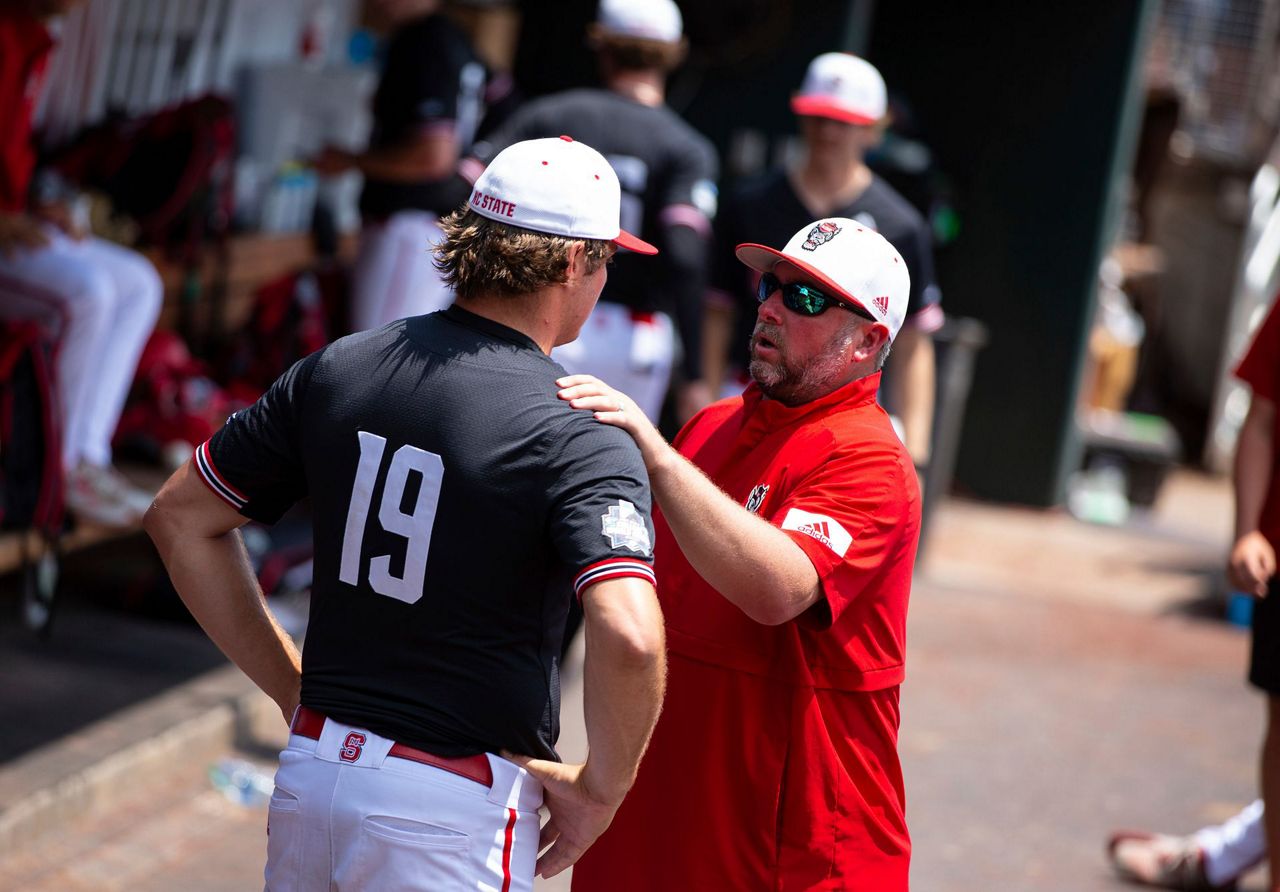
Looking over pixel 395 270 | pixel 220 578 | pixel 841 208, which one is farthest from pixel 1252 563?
pixel 395 270

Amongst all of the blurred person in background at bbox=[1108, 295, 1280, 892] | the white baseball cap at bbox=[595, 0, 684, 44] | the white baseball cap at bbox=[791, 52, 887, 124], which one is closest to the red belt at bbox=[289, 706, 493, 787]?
the blurred person in background at bbox=[1108, 295, 1280, 892]

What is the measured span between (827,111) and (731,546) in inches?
128

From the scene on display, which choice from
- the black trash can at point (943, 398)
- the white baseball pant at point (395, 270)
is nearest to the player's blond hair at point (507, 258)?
the white baseball pant at point (395, 270)

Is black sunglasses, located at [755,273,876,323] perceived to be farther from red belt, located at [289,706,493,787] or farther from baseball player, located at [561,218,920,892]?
red belt, located at [289,706,493,787]

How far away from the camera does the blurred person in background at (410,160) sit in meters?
6.82

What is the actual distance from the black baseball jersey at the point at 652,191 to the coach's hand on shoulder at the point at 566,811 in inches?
129

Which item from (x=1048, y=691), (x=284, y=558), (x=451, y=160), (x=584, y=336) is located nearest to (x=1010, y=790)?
(x=1048, y=691)

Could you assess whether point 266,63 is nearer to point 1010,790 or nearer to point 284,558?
point 284,558

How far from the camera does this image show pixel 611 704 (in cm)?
249

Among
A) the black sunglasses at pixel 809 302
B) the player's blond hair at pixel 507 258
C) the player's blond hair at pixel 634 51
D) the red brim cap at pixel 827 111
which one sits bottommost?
the black sunglasses at pixel 809 302

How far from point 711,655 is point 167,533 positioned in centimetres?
95

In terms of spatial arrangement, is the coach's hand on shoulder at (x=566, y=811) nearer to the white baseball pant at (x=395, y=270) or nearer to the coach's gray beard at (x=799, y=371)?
the coach's gray beard at (x=799, y=371)

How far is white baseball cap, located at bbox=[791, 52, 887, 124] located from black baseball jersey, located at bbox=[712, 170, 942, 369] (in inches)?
10.7

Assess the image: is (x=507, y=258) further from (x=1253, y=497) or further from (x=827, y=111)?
(x=827, y=111)
